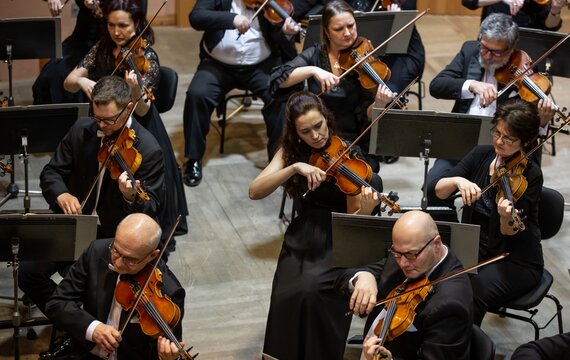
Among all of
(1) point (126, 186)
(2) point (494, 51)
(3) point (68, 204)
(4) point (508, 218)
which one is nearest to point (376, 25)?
(2) point (494, 51)

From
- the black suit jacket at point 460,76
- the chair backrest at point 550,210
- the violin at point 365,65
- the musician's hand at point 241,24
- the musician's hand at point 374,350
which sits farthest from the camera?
the musician's hand at point 241,24

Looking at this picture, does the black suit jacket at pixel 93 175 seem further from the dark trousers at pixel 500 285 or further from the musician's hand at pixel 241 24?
the dark trousers at pixel 500 285

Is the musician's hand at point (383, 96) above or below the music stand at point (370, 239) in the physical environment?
above

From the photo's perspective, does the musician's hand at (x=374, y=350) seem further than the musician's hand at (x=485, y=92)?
No

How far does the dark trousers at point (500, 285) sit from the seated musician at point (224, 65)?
6.15ft

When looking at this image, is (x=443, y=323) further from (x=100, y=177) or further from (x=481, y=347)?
(x=100, y=177)

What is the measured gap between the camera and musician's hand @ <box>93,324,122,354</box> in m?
3.43

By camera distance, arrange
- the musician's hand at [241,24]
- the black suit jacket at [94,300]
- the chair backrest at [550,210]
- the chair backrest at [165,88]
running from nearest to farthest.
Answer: the black suit jacket at [94,300]
the chair backrest at [550,210]
the chair backrest at [165,88]
the musician's hand at [241,24]

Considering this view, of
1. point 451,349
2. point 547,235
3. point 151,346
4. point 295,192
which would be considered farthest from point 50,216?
point 547,235

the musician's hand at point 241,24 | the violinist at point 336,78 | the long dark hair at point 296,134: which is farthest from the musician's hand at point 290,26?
the long dark hair at point 296,134

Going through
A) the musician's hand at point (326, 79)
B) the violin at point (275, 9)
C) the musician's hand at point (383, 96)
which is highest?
the violin at point (275, 9)

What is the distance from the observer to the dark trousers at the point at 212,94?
569 cm

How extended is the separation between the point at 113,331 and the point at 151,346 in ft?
0.50

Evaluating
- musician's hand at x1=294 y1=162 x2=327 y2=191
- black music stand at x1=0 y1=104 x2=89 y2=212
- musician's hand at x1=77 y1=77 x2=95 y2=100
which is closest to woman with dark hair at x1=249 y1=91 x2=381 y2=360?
musician's hand at x1=294 y1=162 x2=327 y2=191
